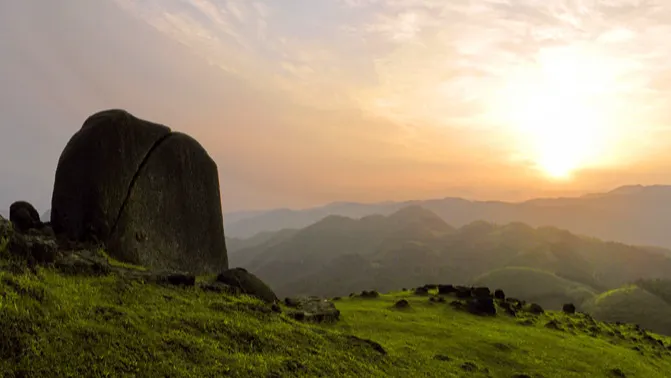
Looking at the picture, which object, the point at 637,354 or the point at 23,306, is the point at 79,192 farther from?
the point at 637,354

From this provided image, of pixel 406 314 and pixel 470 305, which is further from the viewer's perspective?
pixel 470 305

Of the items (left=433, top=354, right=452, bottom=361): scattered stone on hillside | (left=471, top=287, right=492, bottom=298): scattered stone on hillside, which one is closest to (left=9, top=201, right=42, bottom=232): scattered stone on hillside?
(left=433, top=354, right=452, bottom=361): scattered stone on hillside

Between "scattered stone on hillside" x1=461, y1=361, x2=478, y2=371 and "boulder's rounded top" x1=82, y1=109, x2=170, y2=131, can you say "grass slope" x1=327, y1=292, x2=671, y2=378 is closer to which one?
→ "scattered stone on hillside" x1=461, y1=361, x2=478, y2=371

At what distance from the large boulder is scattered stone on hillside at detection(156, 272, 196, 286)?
14.8 ft

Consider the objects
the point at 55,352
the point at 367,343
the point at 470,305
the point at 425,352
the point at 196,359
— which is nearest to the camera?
the point at 55,352

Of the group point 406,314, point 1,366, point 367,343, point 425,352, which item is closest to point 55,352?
point 1,366

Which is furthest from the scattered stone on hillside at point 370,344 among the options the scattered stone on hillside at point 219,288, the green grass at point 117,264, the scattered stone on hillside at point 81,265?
the scattered stone on hillside at point 81,265

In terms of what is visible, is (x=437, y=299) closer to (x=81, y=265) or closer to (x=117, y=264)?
(x=117, y=264)

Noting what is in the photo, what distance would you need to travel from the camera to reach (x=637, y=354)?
38.7 m

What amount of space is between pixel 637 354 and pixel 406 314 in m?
20.8

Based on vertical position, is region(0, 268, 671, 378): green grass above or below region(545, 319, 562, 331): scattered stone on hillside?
above

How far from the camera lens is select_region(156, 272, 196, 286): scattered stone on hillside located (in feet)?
75.3

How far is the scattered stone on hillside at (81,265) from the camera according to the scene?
19734mm

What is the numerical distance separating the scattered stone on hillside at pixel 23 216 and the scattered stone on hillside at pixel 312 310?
1554cm
